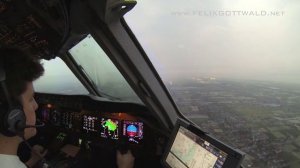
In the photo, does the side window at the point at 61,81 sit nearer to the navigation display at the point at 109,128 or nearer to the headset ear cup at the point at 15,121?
the navigation display at the point at 109,128

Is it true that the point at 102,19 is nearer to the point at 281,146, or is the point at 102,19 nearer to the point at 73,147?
the point at 281,146

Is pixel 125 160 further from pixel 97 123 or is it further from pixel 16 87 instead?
pixel 16 87

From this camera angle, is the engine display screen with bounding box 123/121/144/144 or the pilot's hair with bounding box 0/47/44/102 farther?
the engine display screen with bounding box 123/121/144/144

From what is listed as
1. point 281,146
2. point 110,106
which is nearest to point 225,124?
point 281,146

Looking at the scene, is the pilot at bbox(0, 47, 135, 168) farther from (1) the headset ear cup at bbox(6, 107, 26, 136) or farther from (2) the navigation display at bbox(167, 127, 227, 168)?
(2) the navigation display at bbox(167, 127, 227, 168)

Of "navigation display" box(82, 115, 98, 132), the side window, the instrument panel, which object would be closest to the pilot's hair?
the instrument panel

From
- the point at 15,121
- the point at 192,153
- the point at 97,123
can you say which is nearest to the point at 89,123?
the point at 97,123
